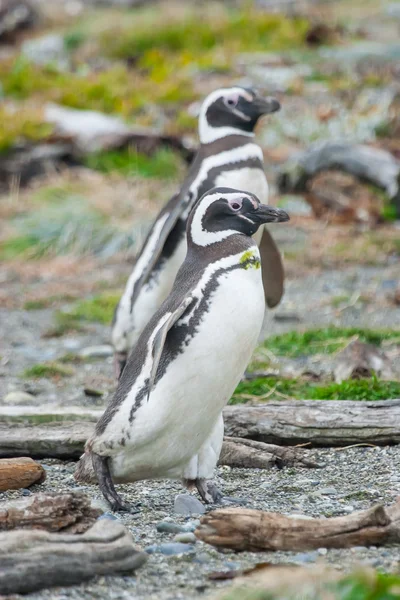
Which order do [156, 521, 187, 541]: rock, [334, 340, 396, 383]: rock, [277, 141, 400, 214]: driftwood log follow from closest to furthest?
[156, 521, 187, 541]: rock < [334, 340, 396, 383]: rock < [277, 141, 400, 214]: driftwood log

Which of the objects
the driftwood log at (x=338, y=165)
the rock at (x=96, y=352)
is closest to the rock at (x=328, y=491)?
the rock at (x=96, y=352)

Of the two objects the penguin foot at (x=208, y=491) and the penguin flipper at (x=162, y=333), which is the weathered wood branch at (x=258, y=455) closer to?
the penguin foot at (x=208, y=491)

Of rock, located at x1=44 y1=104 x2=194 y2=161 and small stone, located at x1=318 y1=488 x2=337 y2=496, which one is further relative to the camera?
rock, located at x1=44 y1=104 x2=194 y2=161

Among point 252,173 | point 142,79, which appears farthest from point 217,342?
point 142,79

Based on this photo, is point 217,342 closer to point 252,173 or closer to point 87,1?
point 252,173

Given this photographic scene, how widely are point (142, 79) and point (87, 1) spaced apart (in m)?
8.87

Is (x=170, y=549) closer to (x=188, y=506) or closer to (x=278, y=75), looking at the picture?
(x=188, y=506)

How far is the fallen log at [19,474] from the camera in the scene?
4121 millimetres

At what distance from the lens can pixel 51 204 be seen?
35.1 ft

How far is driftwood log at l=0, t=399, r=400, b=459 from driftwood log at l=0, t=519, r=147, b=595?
1465 mm

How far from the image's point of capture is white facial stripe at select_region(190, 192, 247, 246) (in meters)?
4.09

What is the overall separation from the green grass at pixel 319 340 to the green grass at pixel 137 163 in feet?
15.9

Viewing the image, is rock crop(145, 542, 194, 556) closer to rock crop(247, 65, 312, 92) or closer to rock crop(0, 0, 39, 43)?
rock crop(247, 65, 312, 92)

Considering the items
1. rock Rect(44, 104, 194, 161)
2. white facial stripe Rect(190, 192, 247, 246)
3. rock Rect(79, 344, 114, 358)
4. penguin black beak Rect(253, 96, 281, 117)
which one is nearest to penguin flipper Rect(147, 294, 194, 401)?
white facial stripe Rect(190, 192, 247, 246)
